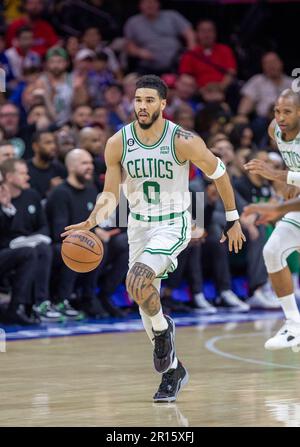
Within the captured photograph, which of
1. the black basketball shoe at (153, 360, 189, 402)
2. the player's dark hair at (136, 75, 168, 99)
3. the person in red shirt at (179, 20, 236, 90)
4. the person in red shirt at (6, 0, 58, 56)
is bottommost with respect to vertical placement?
the black basketball shoe at (153, 360, 189, 402)

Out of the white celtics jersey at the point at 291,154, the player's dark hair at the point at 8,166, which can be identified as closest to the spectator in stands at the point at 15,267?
the player's dark hair at the point at 8,166

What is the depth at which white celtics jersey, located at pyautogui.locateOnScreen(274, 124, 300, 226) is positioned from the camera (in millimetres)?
9359

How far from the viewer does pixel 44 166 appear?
12930 millimetres

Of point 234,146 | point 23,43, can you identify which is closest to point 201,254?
point 234,146

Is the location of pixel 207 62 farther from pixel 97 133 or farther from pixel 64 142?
pixel 64 142

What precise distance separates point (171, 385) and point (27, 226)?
4.70 meters

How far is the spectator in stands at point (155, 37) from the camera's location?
17.1 m

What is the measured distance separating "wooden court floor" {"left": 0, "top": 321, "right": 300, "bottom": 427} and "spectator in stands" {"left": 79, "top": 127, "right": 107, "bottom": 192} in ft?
8.01

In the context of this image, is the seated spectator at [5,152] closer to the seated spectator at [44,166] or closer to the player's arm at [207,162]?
the seated spectator at [44,166]

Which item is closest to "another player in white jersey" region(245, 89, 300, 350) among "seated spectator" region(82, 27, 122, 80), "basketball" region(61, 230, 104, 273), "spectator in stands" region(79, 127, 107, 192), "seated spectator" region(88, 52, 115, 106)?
"basketball" region(61, 230, 104, 273)

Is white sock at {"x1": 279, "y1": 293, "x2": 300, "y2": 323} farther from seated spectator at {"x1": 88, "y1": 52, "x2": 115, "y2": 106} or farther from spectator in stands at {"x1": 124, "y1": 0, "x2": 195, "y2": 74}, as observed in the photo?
spectator in stands at {"x1": 124, "y1": 0, "x2": 195, "y2": 74}

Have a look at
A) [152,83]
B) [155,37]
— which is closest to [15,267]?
[152,83]

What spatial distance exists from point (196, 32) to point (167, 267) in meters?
11.7
